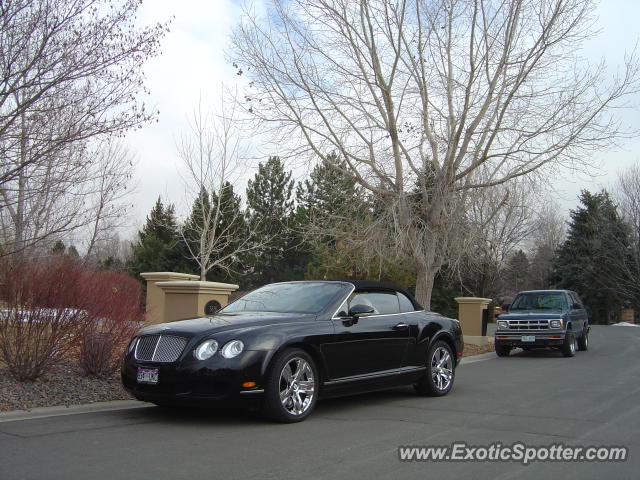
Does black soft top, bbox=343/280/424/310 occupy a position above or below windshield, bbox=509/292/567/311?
above

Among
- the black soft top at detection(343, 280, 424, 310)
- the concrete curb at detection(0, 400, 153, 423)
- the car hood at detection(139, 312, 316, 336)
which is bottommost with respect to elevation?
the concrete curb at detection(0, 400, 153, 423)

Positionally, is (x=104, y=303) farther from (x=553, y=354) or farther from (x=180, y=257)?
(x=180, y=257)

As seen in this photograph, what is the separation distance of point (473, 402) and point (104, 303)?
201 inches

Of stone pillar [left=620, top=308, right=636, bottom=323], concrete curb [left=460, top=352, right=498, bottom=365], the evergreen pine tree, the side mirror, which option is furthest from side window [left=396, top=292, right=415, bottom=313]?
stone pillar [left=620, top=308, right=636, bottom=323]

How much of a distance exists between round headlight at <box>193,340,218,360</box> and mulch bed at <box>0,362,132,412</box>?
2.09 metres

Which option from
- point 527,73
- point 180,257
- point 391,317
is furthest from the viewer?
point 180,257

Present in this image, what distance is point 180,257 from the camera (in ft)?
134

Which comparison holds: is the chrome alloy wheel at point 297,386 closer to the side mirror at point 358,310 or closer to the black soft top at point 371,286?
the side mirror at point 358,310

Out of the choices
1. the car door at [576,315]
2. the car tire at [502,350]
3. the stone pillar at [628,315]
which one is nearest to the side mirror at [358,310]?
the car tire at [502,350]

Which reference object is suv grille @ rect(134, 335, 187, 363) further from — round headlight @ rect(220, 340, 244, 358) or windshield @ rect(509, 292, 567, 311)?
windshield @ rect(509, 292, 567, 311)

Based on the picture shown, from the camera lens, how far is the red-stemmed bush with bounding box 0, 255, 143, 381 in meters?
7.91

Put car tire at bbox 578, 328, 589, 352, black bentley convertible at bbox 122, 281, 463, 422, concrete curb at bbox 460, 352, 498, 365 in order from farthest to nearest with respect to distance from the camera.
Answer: car tire at bbox 578, 328, 589, 352
concrete curb at bbox 460, 352, 498, 365
black bentley convertible at bbox 122, 281, 463, 422

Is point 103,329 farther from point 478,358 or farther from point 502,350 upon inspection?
point 502,350

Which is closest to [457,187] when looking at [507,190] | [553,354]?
[507,190]
